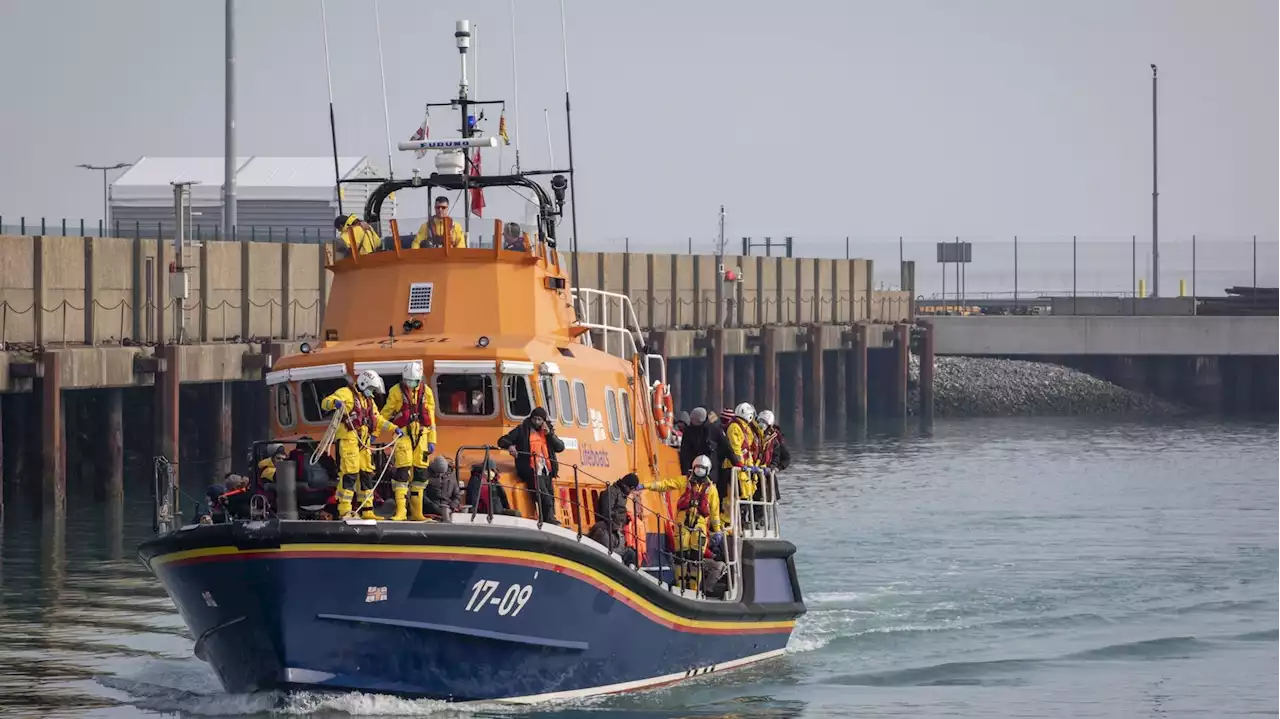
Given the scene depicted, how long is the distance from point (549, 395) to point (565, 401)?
40cm

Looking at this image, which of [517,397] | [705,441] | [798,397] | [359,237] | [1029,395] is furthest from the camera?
[1029,395]

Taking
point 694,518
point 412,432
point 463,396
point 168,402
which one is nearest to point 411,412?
point 412,432

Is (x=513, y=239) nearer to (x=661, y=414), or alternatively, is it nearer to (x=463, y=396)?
(x=463, y=396)

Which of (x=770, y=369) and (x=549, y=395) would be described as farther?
(x=770, y=369)

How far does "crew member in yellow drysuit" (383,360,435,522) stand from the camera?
632 inches

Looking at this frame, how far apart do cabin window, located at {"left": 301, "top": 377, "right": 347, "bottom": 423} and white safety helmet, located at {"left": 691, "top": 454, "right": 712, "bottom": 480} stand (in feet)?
11.6

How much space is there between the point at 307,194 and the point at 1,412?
29353 mm

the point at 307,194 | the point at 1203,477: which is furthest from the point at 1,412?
the point at 307,194

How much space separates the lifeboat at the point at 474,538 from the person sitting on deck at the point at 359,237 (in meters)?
0.06

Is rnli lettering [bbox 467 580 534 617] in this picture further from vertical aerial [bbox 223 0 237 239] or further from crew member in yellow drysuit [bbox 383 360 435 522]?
vertical aerial [bbox 223 0 237 239]

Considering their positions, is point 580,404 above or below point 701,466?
above

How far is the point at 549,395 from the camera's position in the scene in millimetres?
17844

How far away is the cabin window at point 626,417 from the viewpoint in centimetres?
1965

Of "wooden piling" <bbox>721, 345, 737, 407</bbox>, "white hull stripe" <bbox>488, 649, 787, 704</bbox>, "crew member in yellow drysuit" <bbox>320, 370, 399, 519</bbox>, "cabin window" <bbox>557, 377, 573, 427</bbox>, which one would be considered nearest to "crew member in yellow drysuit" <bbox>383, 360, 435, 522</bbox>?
"crew member in yellow drysuit" <bbox>320, 370, 399, 519</bbox>
